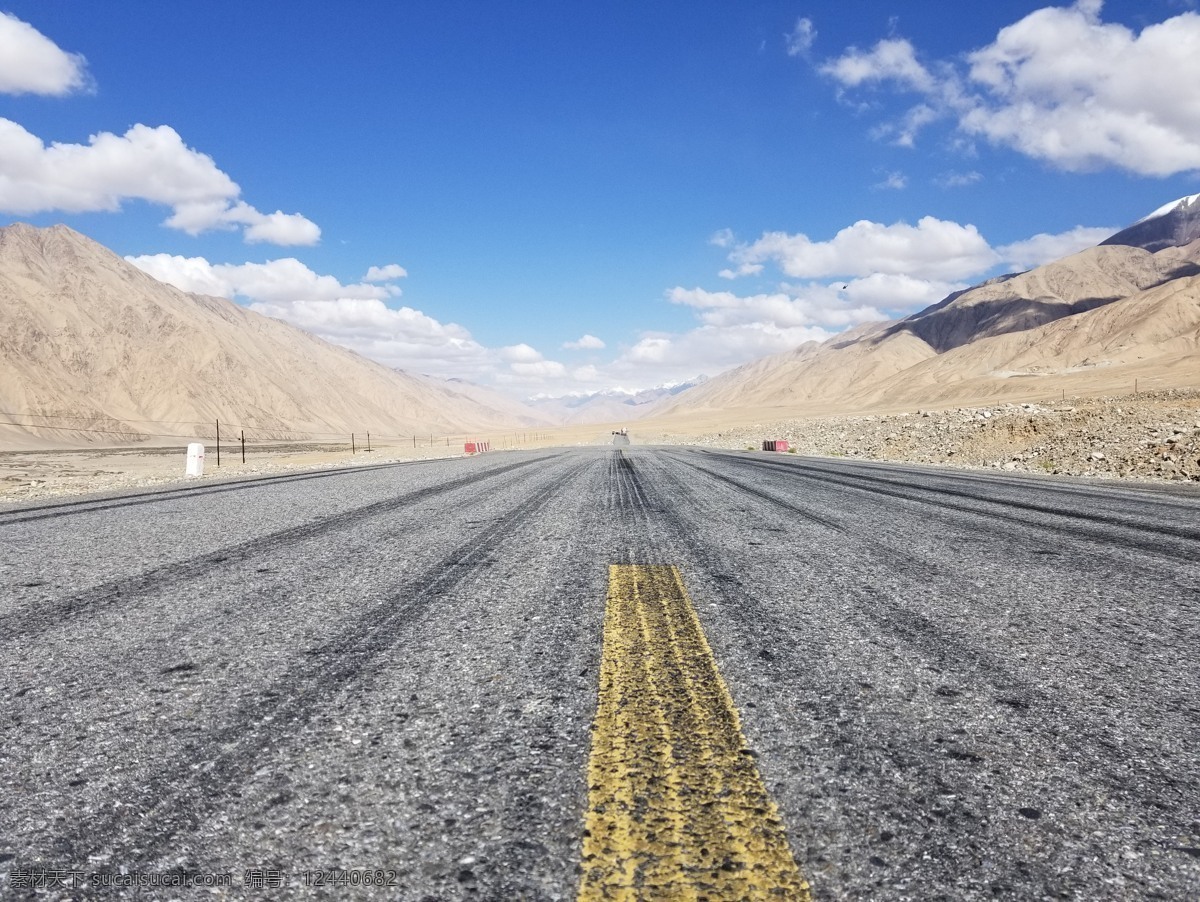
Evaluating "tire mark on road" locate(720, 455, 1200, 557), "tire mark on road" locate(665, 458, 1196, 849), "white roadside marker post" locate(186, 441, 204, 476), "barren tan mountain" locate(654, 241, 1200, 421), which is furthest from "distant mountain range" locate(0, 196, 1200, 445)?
"tire mark on road" locate(665, 458, 1196, 849)

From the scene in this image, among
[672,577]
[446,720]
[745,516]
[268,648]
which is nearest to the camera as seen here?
[446,720]

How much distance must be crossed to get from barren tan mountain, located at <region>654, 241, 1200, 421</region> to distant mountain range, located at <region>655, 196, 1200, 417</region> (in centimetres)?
26

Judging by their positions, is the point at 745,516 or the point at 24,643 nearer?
the point at 24,643

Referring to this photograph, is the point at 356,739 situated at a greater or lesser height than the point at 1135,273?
lesser

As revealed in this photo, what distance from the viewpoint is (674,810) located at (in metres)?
1.74

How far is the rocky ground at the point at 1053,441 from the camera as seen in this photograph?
54.9 ft

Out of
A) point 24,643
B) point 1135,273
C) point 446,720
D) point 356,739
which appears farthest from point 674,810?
point 1135,273

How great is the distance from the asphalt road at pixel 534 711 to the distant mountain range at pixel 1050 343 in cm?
8436

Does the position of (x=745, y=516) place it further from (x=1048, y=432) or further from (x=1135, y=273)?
(x=1135, y=273)

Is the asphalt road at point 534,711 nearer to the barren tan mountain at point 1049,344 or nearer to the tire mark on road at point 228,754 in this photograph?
the tire mark on road at point 228,754

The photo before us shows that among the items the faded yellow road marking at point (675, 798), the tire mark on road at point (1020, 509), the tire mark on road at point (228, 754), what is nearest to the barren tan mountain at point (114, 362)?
the tire mark on road at point (1020, 509)

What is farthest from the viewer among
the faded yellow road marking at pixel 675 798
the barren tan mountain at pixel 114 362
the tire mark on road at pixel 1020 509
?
the barren tan mountain at pixel 114 362

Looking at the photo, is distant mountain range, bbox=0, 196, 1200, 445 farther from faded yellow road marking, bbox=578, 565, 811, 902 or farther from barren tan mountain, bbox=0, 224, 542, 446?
faded yellow road marking, bbox=578, 565, 811, 902

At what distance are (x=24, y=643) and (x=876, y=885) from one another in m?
3.81
